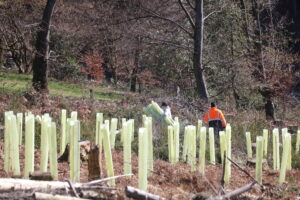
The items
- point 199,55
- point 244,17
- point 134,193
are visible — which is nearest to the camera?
point 134,193

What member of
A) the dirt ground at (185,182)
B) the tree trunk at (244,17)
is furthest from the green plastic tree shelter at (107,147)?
the tree trunk at (244,17)

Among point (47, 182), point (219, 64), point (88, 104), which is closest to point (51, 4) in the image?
point (88, 104)

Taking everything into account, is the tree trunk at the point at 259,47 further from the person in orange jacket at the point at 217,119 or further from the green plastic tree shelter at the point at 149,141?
the green plastic tree shelter at the point at 149,141

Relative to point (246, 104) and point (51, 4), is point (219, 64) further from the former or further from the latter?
point (51, 4)

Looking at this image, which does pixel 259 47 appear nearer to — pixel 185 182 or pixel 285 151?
pixel 285 151

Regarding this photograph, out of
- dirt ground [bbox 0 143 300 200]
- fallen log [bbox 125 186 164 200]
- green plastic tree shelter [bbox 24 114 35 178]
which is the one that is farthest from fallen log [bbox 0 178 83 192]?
green plastic tree shelter [bbox 24 114 35 178]

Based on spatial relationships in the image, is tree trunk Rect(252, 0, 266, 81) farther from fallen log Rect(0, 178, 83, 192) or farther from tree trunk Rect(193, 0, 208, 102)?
fallen log Rect(0, 178, 83, 192)

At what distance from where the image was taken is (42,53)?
18.4m

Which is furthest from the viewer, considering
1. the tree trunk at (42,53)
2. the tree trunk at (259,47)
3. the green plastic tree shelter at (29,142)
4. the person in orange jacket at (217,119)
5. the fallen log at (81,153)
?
the tree trunk at (259,47)

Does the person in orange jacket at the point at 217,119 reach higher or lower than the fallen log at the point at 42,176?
higher

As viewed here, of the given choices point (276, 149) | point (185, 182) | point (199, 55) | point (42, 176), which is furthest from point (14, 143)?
point (199, 55)

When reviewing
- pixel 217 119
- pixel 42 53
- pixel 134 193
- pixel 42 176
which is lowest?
pixel 134 193

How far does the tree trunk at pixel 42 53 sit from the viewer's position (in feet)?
59.9

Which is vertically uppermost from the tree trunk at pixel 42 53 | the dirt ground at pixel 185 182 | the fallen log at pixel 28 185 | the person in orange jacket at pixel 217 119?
the tree trunk at pixel 42 53
